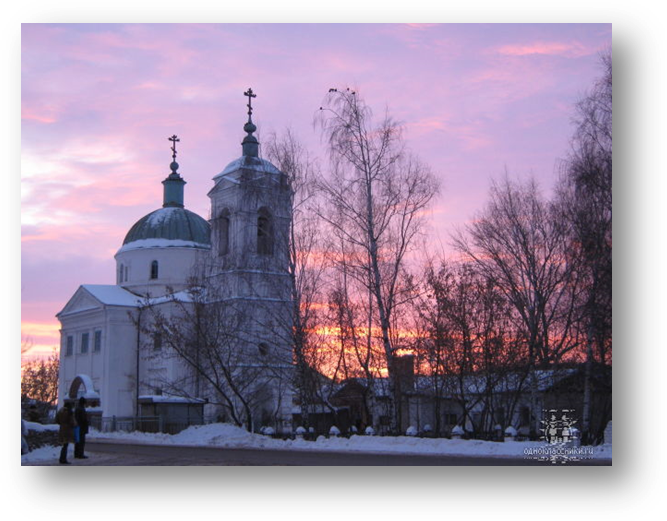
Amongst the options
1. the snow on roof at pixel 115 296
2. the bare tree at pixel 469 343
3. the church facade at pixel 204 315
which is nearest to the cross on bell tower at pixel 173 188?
the church facade at pixel 204 315

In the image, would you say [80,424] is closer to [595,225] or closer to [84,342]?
[595,225]

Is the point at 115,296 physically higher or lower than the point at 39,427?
higher

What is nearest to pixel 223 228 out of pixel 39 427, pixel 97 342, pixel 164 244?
pixel 164 244

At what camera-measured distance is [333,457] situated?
18.0 metres

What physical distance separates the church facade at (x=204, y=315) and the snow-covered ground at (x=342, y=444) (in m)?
1.60

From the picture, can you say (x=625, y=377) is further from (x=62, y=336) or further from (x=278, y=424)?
(x=62, y=336)

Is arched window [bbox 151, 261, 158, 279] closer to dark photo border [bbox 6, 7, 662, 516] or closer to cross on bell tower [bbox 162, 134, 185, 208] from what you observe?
cross on bell tower [bbox 162, 134, 185, 208]

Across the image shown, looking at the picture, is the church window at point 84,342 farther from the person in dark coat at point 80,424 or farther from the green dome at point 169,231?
the person in dark coat at point 80,424

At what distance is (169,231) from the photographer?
2085 inches

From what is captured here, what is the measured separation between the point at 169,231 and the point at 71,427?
37.4 m

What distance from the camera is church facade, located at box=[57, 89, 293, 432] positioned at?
88.7 feet

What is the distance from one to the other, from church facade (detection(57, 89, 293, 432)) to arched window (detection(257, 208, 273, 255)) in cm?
4

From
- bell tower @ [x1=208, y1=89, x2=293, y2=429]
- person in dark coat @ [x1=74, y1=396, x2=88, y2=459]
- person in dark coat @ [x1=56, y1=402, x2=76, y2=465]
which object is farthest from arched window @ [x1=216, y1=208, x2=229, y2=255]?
person in dark coat @ [x1=56, y1=402, x2=76, y2=465]

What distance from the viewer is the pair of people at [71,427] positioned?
16.1 meters
